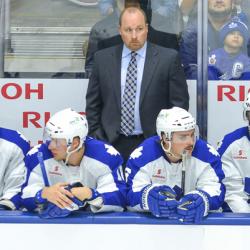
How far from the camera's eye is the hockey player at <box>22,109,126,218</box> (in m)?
3.80

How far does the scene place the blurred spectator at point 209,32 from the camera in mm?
5363

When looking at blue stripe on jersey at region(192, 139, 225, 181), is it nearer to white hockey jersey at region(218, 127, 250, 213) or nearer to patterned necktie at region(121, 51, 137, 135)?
white hockey jersey at region(218, 127, 250, 213)

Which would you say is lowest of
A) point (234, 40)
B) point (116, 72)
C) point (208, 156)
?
point (208, 156)

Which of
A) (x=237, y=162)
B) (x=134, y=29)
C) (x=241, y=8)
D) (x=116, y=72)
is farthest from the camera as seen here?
(x=241, y=8)

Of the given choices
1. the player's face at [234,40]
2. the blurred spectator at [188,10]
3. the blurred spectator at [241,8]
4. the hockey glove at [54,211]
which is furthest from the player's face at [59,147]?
the blurred spectator at [241,8]

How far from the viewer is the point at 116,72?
5.05m

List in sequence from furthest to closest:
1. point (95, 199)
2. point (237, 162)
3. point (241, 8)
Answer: point (241, 8)
point (237, 162)
point (95, 199)

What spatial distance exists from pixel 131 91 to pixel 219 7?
3.01 feet

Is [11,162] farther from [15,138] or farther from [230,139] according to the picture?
[230,139]

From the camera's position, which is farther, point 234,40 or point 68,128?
point 234,40

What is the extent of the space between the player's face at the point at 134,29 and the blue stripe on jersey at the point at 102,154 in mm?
936

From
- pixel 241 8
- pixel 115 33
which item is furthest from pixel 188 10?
pixel 115 33

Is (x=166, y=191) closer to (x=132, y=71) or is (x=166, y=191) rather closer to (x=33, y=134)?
(x=132, y=71)

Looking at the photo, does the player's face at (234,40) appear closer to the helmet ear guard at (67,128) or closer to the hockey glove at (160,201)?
the helmet ear guard at (67,128)
